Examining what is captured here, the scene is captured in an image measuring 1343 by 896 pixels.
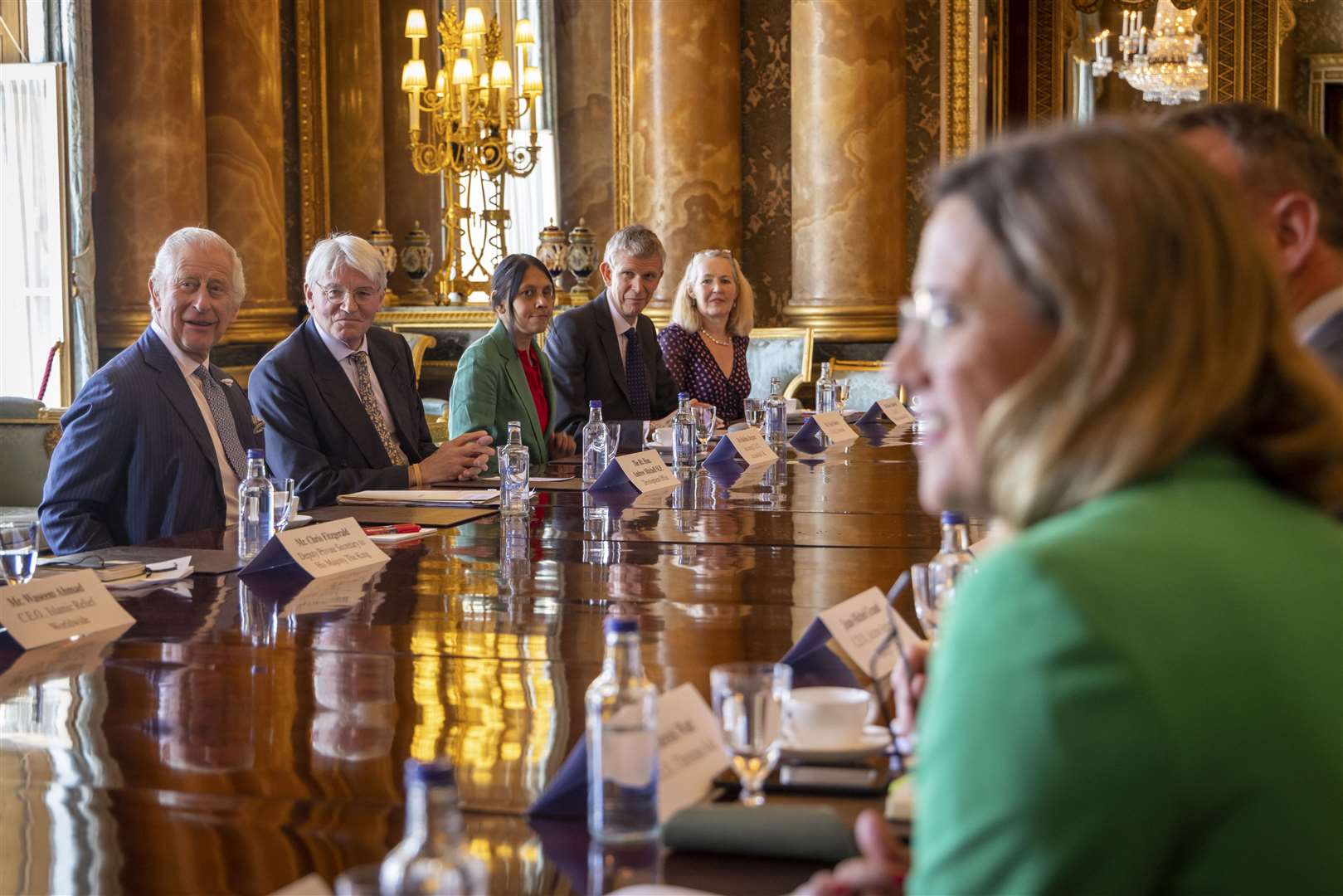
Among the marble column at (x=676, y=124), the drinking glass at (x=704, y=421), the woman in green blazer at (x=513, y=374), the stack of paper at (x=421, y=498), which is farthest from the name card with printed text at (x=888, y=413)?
the stack of paper at (x=421, y=498)

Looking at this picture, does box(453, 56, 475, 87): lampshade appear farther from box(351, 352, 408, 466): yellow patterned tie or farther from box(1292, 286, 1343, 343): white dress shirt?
box(1292, 286, 1343, 343): white dress shirt

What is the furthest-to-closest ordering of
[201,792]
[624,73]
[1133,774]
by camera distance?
1. [624,73]
2. [201,792]
3. [1133,774]

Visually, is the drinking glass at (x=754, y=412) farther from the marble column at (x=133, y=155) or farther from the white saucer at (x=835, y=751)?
the white saucer at (x=835, y=751)

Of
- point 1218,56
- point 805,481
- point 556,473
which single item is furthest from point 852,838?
point 1218,56

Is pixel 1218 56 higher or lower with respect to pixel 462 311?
higher

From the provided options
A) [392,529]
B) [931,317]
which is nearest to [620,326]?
[392,529]

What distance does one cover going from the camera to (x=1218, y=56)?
14.8 meters

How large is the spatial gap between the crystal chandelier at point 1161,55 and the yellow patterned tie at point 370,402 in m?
9.84

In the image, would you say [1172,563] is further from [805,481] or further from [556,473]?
[556,473]

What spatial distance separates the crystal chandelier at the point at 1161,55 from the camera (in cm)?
1312

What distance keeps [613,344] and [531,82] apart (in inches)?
137

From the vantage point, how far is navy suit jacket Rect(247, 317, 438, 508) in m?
4.16

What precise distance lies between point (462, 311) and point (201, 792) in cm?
789

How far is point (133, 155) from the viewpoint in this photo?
788cm
